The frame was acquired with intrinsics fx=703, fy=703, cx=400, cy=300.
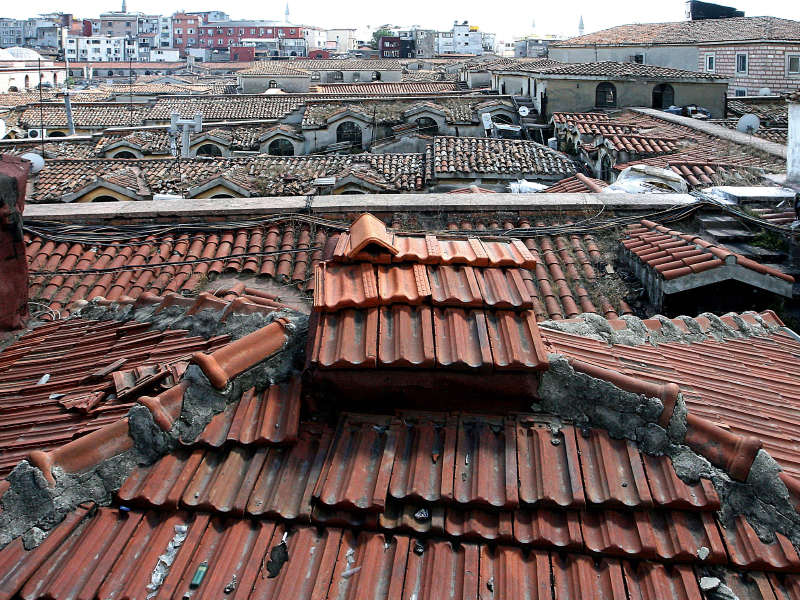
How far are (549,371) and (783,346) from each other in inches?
128

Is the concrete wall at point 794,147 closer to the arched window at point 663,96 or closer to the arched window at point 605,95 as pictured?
the arched window at point 605,95

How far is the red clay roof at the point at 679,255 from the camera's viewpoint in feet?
25.4

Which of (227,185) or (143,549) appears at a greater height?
(227,185)

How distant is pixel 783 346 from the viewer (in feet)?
20.1

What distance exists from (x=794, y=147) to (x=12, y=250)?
38.2ft

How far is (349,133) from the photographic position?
2958 cm

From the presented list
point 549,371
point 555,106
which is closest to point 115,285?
point 549,371

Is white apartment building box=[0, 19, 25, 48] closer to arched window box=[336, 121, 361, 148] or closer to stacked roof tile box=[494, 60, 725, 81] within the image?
arched window box=[336, 121, 361, 148]

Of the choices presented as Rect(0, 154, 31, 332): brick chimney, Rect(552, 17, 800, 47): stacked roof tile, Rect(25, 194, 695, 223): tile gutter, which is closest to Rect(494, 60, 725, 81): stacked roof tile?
Rect(552, 17, 800, 47): stacked roof tile

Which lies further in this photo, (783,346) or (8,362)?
(783,346)

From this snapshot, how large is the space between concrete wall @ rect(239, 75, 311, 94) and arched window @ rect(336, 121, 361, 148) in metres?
17.7

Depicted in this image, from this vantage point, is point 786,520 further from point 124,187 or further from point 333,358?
point 124,187

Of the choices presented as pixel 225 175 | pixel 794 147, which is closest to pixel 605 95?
pixel 794 147

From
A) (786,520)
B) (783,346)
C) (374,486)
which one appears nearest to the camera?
(786,520)
